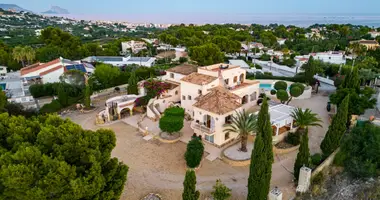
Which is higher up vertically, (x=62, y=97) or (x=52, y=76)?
(x=52, y=76)

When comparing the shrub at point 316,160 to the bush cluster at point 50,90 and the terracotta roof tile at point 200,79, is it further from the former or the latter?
the bush cluster at point 50,90

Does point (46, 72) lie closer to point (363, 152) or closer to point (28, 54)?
point (28, 54)

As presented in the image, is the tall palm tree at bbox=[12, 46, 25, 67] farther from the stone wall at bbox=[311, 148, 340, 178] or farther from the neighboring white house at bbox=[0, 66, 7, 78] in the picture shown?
the stone wall at bbox=[311, 148, 340, 178]

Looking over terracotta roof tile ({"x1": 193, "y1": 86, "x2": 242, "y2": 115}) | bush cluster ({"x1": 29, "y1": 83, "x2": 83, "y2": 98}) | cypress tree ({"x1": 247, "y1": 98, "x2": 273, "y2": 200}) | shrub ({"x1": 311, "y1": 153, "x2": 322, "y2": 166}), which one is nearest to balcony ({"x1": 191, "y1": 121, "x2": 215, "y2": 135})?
terracotta roof tile ({"x1": 193, "y1": 86, "x2": 242, "y2": 115})

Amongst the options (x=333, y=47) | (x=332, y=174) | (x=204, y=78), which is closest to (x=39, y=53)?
(x=204, y=78)

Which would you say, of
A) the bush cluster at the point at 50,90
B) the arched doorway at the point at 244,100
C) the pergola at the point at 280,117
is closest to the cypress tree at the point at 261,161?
the pergola at the point at 280,117

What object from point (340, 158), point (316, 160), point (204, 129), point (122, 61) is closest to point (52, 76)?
point (122, 61)

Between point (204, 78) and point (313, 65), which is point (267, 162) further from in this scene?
point (313, 65)
